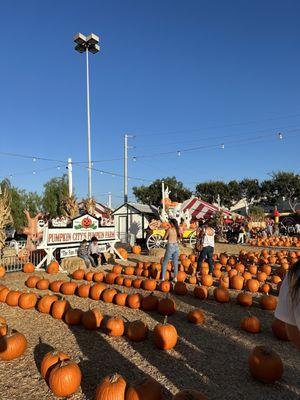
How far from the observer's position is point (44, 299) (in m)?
6.04

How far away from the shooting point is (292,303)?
1864 millimetres

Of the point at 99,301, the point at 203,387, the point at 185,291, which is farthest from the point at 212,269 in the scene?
the point at 203,387

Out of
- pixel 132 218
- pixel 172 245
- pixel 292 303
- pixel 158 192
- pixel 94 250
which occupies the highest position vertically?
pixel 158 192

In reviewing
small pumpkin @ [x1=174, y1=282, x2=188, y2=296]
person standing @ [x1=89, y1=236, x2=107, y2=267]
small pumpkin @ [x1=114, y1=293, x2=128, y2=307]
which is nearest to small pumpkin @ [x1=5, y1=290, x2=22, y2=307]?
small pumpkin @ [x1=114, y1=293, x2=128, y2=307]

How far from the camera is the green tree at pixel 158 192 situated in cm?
5922

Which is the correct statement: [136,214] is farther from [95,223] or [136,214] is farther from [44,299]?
[44,299]

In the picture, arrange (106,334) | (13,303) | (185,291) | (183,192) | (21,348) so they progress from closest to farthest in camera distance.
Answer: (21,348), (106,334), (13,303), (185,291), (183,192)

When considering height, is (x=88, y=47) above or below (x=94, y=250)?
above

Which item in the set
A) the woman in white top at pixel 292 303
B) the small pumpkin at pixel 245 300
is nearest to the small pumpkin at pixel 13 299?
the small pumpkin at pixel 245 300

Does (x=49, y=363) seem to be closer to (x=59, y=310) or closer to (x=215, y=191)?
(x=59, y=310)

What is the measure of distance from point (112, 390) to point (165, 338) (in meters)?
1.43

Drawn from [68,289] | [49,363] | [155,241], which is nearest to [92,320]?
[49,363]

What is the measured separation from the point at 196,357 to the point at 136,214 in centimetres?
1766

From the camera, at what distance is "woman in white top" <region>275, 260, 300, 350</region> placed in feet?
5.97
